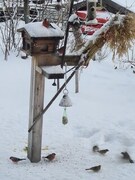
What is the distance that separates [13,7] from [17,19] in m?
0.38

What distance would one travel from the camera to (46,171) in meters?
4.51

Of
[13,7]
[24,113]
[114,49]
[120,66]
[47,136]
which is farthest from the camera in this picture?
[13,7]

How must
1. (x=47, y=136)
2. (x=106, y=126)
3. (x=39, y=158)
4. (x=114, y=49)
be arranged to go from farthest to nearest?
(x=106, y=126), (x=47, y=136), (x=39, y=158), (x=114, y=49)

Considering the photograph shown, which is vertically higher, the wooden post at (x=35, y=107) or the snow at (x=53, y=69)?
the snow at (x=53, y=69)

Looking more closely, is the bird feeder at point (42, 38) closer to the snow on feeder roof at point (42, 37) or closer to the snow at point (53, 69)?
the snow on feeder roof at point (42, 37)

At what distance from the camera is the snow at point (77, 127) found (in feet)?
15.0

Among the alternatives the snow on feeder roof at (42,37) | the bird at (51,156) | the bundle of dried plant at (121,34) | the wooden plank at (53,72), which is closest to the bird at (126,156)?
the bird at (51,156)

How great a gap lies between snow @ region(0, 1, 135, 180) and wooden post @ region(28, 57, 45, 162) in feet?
0.41

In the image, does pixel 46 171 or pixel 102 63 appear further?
pixel 102 63

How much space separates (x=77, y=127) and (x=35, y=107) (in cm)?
139

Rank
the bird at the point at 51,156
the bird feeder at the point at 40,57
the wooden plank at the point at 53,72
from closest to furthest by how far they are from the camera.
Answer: the wooden plank at the point at 53,72 → the bird feeder at the point at 40,57 → the bird at the point at 51,156

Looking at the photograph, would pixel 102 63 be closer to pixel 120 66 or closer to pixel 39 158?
pixel 120 66

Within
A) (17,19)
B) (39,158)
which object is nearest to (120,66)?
(17,19)

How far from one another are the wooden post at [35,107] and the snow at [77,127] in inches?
4.9
